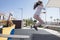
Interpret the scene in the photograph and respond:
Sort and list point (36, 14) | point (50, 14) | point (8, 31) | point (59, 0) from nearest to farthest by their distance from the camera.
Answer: point (36, 14) → point (50, 14) → point (8, 31) → point (59, 0)

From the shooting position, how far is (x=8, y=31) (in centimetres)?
690

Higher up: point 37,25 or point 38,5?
point 38,5

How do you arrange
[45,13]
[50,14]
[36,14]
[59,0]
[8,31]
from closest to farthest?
[36,14] < [45,13] < [50,14] < [8,31] < [59,0]

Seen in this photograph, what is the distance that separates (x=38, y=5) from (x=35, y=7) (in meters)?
0.09

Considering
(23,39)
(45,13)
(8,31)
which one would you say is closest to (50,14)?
(45,13)

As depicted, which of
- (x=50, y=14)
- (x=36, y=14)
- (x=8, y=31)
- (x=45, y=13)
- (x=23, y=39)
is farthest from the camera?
(x=8, y=31)

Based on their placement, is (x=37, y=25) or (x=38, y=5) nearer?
(x=38, y=5)

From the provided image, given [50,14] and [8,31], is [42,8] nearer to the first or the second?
[50,14]

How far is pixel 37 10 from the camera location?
297 cm

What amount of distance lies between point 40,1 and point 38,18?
34cm

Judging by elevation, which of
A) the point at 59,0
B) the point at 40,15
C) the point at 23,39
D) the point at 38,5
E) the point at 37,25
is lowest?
the point at 23,39

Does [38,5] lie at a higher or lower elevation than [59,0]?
lower

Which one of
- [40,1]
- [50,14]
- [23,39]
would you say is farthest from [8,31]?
[40,1]

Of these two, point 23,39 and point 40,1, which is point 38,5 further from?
point 23,39
